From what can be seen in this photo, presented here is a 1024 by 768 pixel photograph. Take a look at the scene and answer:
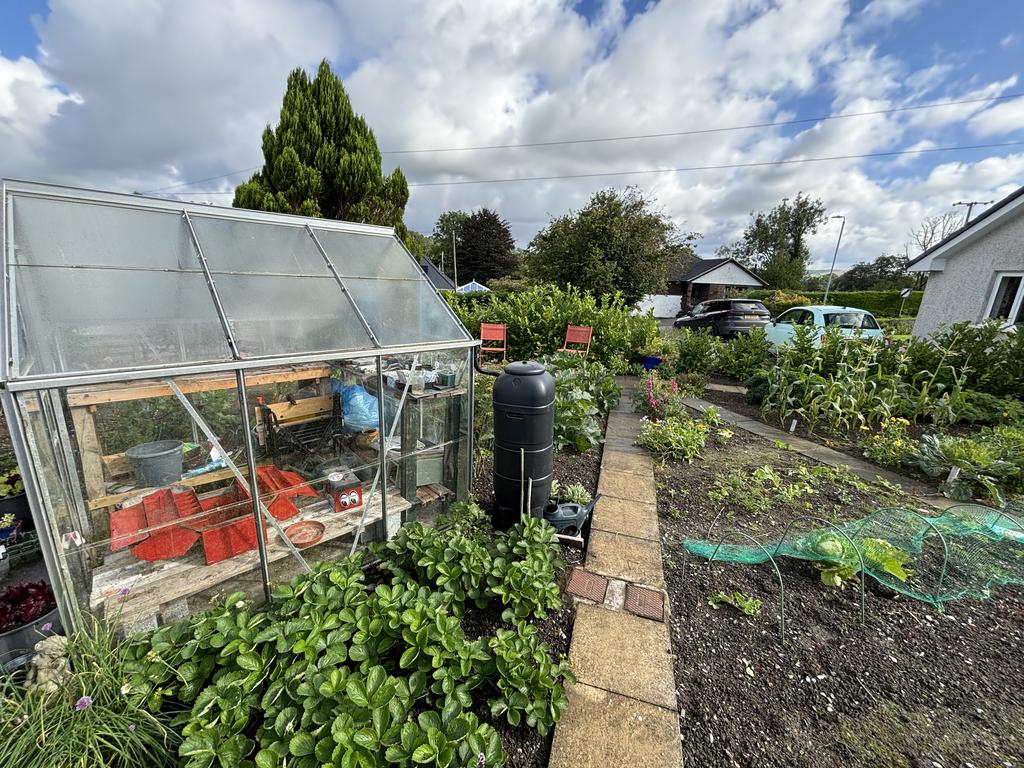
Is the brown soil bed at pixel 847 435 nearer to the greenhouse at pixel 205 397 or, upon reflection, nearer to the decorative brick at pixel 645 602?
the decorative brick at pixel 645 602

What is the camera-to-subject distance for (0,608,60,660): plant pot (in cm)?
204

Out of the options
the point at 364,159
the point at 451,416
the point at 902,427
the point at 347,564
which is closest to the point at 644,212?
the point at 364,159

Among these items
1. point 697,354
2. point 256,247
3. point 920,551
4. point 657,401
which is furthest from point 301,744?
point 697,354

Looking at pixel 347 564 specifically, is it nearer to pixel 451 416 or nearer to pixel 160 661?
pixel 160 661

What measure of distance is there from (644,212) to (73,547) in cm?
1605

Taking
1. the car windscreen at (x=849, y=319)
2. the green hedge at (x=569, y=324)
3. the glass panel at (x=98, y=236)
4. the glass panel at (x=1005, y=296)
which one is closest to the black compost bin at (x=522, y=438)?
the glass panel at (x=98, y=236)

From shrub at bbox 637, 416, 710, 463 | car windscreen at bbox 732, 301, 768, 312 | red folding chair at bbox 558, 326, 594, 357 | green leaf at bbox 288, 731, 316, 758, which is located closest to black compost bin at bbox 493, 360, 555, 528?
green leaf at bbox 288, 731, 316, 758

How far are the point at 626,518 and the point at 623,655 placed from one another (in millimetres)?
1427

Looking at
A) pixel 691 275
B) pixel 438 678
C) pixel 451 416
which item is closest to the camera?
pixel 438 678

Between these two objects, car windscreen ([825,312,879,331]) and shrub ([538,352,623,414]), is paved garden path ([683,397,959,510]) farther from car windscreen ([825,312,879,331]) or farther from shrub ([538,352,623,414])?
car windscreen ([825,312,879,331])

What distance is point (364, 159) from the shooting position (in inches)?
329

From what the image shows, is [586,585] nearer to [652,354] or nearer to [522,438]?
[522,438]

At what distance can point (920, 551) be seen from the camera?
254 cm

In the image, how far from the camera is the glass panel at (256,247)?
2.79 m
